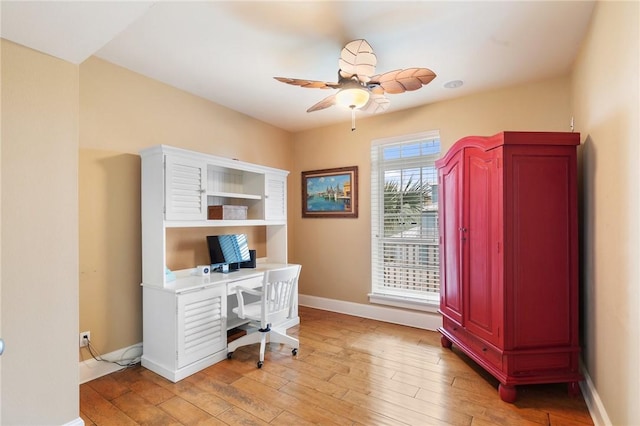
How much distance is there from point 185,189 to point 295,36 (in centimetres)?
155

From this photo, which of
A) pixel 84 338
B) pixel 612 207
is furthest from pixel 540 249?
pixel 84 338

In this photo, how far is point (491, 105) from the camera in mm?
3119

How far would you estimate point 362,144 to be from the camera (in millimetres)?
3977

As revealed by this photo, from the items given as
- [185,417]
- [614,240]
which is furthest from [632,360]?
[185,417]

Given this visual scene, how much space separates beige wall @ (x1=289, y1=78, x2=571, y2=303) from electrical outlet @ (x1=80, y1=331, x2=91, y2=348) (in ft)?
8.64

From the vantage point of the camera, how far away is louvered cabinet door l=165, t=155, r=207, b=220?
2502mm

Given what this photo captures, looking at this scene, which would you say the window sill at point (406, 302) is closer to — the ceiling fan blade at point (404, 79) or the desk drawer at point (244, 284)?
the desk drawer at point (244, 284)

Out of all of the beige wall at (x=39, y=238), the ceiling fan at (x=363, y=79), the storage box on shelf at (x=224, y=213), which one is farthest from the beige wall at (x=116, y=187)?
the ceiling fan at (x=363, y=79)

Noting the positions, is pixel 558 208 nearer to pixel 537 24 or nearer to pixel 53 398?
pixel 537 24

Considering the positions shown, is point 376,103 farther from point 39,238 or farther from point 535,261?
point 39,238

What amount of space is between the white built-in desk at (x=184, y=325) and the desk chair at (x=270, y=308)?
0.17 metres

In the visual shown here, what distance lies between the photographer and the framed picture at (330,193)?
405cm

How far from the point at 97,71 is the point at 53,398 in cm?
239

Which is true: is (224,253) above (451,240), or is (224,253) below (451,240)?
below
